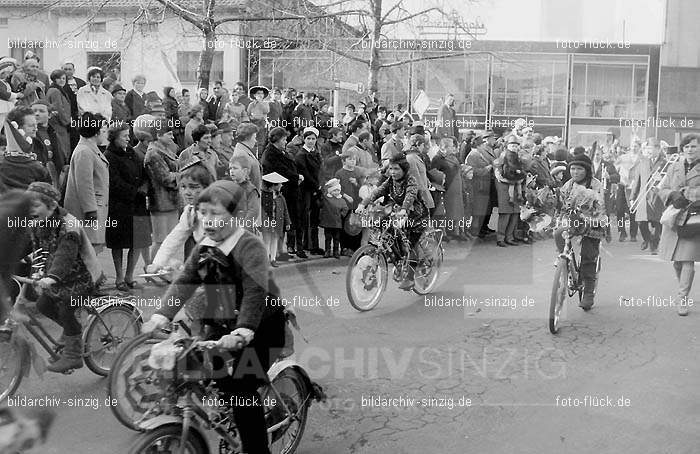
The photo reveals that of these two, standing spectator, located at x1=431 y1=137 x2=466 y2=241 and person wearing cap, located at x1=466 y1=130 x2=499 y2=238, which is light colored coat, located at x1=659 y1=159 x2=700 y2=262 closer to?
standing spectator, located at x1=431 y1=137 x2=466 y2=241

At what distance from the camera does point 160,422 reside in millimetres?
4066

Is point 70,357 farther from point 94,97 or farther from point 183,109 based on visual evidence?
point 183,109

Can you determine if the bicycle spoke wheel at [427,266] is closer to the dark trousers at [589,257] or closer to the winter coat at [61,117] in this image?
the dark trousers at [589,257]

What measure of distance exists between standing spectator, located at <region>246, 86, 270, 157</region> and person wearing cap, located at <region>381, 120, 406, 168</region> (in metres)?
2.20

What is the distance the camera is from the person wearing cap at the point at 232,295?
177 inches

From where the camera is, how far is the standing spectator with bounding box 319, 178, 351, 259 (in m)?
12.8

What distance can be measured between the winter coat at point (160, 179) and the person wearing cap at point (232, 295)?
5705 millimetres

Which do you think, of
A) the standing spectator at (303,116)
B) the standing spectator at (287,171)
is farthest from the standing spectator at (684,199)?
the standing spectator at (303,116)

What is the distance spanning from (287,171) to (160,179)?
2478 millimetres

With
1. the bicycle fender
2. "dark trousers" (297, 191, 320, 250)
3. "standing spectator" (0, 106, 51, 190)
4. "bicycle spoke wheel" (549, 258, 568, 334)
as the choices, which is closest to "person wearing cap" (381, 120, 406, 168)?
"dark trousers" (297, 191, 320, 250)

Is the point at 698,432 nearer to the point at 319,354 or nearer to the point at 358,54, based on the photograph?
the point at 319,354

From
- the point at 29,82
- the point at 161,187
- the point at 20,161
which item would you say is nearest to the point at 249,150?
the point at 161,187

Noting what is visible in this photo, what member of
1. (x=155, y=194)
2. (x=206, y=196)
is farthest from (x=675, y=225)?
(x=206, y=196)

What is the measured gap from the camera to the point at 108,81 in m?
14.3
